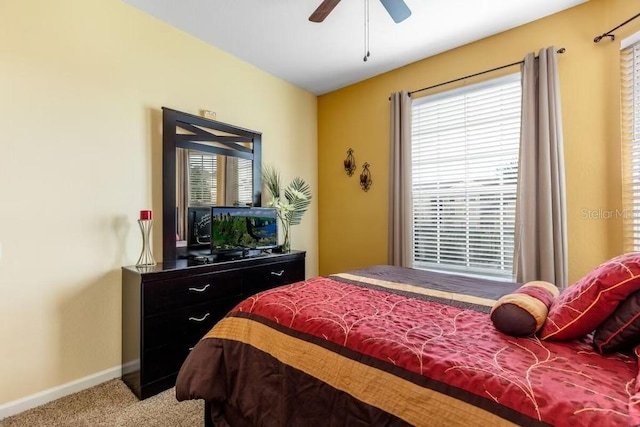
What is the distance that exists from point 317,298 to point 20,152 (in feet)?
6.70

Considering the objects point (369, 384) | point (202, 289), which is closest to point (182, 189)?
point (202, 289)

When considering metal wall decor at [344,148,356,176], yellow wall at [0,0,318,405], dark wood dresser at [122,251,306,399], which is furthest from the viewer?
metal wall decor at [344,148,356,176]

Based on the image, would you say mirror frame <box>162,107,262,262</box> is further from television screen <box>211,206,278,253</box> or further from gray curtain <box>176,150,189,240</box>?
television screen <box>211,206,278,253</box>

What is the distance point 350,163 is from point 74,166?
2.72 metres

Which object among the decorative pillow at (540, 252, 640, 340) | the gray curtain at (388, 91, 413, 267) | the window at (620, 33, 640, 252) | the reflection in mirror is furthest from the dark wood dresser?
the window at (620, 33, 640, 252)

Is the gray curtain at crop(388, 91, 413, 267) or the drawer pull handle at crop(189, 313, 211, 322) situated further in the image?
the gray curtain at crop(388, 91, 413, 267)

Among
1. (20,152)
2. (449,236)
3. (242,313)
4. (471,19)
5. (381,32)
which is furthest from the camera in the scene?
(449,236)

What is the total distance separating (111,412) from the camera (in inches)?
74.9

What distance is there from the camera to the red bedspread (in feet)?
2.56

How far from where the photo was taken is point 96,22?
89.2 inches

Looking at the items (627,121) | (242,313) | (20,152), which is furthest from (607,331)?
(20,152)

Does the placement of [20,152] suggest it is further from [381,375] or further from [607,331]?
[607,331]

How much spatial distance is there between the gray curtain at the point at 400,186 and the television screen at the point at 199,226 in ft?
6.12

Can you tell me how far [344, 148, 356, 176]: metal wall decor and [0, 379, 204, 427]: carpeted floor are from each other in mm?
2816
